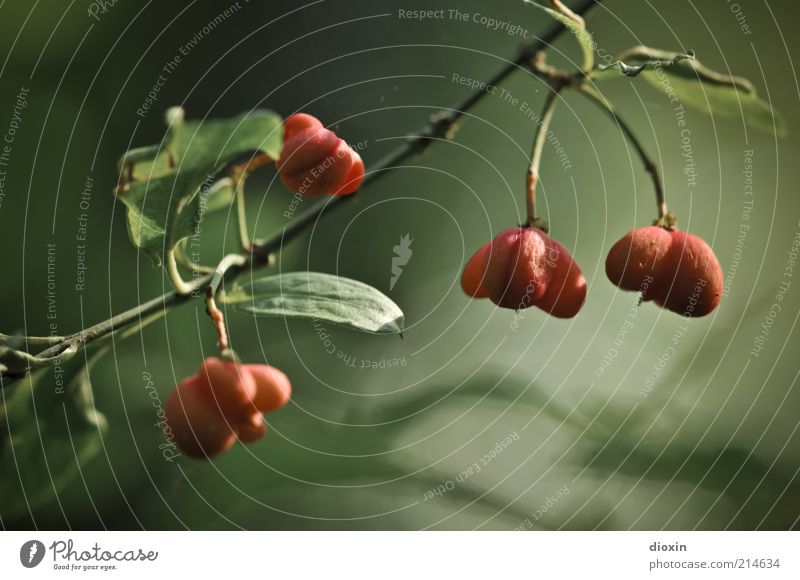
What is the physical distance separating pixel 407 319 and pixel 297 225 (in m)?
0.30

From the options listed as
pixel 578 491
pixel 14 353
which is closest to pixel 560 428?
pixel 578 491

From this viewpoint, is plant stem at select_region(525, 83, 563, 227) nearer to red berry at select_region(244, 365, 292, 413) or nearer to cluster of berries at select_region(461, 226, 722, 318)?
cluster of berries at select_region(461, 226, 722, 318)

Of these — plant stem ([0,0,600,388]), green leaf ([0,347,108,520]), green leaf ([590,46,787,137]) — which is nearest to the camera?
plant stem ([0,0,600,388])

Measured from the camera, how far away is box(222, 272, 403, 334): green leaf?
603mm

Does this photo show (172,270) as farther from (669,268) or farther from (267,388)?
(669,268)

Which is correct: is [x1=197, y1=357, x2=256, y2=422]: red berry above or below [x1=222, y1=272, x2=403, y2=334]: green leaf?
below

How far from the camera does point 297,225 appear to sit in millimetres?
748

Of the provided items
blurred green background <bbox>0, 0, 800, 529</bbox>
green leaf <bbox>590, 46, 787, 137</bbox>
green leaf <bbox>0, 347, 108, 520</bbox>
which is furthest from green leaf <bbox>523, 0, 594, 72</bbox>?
green leaf <bbox>0, 347, 108, 520</bbox>

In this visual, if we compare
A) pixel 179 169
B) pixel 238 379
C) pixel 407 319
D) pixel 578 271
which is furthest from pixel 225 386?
pixel 407 319

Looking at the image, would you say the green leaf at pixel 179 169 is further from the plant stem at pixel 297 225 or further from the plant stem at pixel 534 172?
the plant stem at pixel 534 172

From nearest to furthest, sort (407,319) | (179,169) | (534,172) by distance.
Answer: (179,169), (534,172), (407,319)

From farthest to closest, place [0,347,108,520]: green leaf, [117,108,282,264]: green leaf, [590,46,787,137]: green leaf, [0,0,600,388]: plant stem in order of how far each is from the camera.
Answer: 1. [0,347,108,520]: green leaf
2. [590,46,787,137]: green leaf
3. [0,0,600,388]: plant stem
4. [117,108,282,264]: green leaf

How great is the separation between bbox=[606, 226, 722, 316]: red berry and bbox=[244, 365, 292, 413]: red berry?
296 millimetres

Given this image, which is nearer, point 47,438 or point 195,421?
point 195,421
